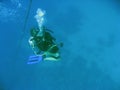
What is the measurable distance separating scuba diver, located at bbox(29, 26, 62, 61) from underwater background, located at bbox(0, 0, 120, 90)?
0.09 meters

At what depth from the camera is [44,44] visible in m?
4.16

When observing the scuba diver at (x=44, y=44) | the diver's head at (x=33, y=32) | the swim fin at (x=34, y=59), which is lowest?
the swim fin at (x=34, y=59)

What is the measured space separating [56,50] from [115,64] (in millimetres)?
1157

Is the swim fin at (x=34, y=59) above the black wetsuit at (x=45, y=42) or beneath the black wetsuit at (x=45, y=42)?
beneath

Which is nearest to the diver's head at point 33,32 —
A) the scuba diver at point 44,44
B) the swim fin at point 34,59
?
the scuba diver at point 44,44

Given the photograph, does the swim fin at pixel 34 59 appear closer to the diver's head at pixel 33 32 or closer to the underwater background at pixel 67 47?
the underwater background at pixel 67 47

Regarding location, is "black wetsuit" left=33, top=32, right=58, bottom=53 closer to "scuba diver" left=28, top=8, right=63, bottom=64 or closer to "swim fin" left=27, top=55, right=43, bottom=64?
"scuba diver" left=28, top=8, right=63, bottom=64

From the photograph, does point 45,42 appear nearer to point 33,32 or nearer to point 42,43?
point 42,43

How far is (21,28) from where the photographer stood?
4176mm

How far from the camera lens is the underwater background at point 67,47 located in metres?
4.08

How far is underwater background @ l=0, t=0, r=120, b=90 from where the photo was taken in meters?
4.08

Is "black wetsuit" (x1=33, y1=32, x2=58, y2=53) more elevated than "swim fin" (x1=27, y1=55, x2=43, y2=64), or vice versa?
"black wetsuit" (x1=33, y1=32, x2=58, y2=53)

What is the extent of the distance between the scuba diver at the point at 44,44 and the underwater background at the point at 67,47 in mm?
85

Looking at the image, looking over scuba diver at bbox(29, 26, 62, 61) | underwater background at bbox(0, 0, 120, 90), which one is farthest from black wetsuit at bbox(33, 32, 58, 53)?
underwater background at bbox(0, 0, 120, 90)
